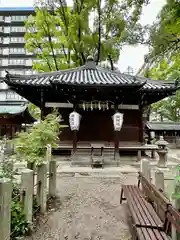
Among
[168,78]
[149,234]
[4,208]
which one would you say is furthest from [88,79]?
[168,78]

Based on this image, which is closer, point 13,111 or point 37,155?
point 37,155

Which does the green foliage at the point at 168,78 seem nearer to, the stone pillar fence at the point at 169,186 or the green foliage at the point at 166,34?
the green foliage at the point at 166,34

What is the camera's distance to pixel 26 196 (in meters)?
3.39

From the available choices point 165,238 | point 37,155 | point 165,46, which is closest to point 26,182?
point 37,155

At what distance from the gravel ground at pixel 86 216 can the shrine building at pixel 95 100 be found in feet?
15.1

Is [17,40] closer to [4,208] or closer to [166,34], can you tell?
[166,34]

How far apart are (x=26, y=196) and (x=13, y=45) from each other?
137ft

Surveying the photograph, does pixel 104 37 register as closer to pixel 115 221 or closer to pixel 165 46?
pixel 165 46

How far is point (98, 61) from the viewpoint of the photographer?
674 inches

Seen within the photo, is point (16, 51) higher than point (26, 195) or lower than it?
higher

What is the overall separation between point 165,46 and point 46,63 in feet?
46.4

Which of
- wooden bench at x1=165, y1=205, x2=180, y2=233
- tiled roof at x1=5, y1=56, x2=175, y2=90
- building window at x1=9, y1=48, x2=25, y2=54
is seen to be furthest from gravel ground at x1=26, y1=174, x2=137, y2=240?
building window at x1=9, y1=48, x2=25, y2=54

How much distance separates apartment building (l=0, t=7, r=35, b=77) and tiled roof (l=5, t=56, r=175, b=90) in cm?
2920

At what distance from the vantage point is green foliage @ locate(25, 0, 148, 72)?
15125 mm
